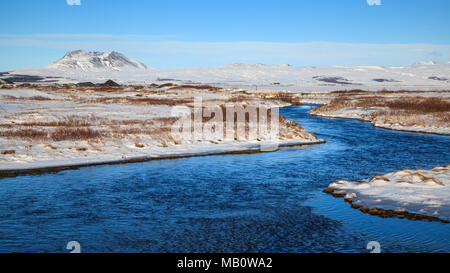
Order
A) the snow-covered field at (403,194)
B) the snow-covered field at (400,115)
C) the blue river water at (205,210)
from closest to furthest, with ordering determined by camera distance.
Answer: the blue river water at (205,210)
the snow-covered field at (403,194)
the snow-covered field at (400,115)

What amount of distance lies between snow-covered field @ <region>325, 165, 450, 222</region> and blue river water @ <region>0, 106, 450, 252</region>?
566 mm

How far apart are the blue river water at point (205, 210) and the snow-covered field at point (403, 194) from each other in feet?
1.86

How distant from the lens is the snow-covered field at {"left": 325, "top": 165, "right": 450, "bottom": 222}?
13.4 m

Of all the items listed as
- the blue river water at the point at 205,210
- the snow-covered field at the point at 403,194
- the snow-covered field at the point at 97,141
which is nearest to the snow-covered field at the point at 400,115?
the snow-covered field at the point at 97,141

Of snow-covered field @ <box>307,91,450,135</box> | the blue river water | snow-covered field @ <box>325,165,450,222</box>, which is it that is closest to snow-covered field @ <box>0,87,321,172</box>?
the blue river water

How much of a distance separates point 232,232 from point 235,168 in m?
9.58

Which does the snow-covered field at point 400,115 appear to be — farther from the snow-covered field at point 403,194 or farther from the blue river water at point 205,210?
the snow-covered field at point 403,194

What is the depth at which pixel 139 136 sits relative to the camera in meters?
27.7

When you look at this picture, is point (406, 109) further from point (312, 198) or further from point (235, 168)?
point (312, 198)

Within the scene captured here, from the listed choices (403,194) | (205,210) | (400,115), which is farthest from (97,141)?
(400,115)

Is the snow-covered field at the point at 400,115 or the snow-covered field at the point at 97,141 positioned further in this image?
the snow-covered field at the point at 400,115

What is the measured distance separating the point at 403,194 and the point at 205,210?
23.1ft

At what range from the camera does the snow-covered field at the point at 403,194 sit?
1340 centimetres
